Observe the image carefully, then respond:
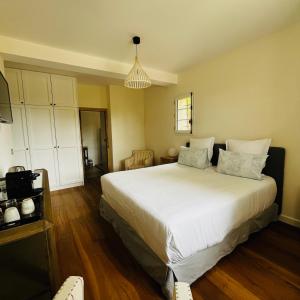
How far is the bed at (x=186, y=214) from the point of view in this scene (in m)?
1.27

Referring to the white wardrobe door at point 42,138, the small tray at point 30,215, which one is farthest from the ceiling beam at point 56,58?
the small tray at point 30,215

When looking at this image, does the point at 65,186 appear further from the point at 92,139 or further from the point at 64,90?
the point at 92,139

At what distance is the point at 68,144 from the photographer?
12.3 ft

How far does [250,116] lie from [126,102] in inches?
126

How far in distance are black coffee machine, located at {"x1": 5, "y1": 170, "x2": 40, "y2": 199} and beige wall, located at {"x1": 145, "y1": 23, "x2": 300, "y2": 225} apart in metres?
2.80

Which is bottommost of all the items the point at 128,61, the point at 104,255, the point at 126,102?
the point at 104,255

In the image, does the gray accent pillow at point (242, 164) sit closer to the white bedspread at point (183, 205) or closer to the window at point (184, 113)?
the white bedspread at point (183, 205)

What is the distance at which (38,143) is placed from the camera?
135 inches

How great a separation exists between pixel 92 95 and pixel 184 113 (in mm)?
2434

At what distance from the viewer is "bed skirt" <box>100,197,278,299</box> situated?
1259 millimetres

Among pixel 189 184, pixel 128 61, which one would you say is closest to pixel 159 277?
pixel 189 184

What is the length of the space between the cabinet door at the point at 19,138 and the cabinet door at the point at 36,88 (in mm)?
245

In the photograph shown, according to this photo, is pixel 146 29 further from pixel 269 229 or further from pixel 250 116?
pixel 269 229

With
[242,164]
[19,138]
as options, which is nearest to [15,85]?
[19,138]
